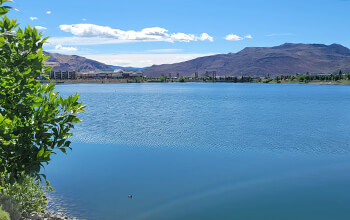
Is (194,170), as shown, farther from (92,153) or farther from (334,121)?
(334,121)

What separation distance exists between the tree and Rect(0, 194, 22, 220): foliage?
3.35 m

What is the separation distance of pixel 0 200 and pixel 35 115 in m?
5.42

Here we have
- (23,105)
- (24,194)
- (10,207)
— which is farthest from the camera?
(24,194)

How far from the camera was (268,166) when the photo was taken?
105ft

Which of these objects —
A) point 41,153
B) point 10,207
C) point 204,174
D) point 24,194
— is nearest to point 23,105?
point 41,153

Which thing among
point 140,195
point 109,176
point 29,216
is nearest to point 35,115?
point 29,216

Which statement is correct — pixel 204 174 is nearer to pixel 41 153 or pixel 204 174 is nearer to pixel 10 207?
pixel 10 207

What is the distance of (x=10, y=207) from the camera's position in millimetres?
13672

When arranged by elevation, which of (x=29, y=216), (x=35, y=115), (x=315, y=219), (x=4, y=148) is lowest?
(x=315, y=219)

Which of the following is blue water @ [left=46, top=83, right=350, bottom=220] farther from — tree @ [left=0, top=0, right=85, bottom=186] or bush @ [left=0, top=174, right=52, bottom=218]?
tree @ [left=0, top=0, right=85, bottom=186]

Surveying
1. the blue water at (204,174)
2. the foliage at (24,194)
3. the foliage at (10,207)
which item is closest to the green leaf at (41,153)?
the foliage at (10,207)

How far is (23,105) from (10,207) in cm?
585

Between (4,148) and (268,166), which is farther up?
(4,148)

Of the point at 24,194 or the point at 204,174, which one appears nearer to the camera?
the point at 24,194
